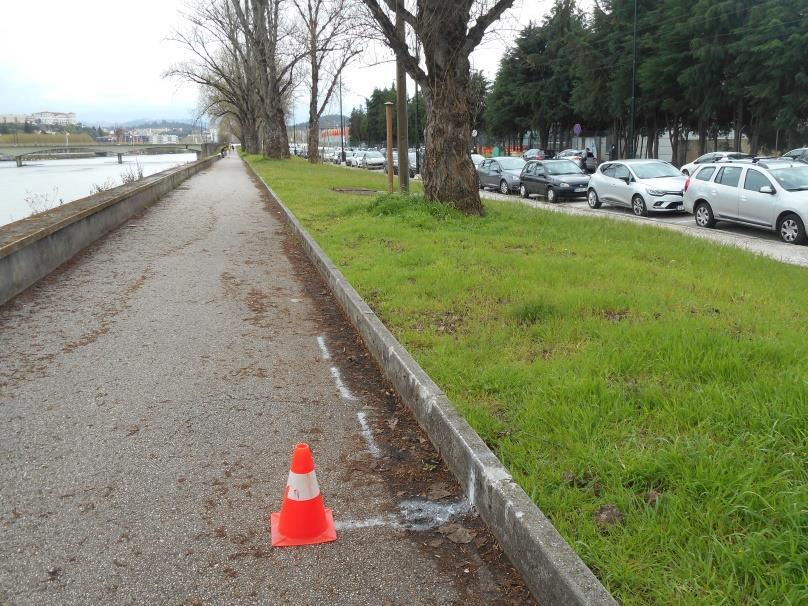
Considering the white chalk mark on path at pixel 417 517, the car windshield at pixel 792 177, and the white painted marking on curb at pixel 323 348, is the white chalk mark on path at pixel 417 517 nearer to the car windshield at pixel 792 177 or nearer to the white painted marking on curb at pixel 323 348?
the white painted marking on curb at pixel 323 348

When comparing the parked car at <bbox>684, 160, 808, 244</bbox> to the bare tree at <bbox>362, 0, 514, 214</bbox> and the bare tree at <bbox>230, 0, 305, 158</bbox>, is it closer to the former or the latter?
the bare tree at <bbox>362, 0, 514, 214</bbox>

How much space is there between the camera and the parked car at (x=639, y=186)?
1855 centimetres

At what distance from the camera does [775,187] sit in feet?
45.6

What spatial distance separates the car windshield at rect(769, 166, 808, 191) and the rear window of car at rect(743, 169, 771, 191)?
194 millimetres

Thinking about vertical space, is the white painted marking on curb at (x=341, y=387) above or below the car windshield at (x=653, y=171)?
below

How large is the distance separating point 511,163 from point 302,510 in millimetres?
26261

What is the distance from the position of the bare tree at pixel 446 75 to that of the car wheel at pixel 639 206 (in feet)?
23.6

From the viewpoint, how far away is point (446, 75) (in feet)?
42.9

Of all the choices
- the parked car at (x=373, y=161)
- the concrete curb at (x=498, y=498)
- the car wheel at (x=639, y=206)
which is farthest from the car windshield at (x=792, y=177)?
the parked car at (x=373, y=161)

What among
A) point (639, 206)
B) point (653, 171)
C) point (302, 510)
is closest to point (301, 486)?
point (302, 510)

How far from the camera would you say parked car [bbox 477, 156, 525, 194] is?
27.0 metres

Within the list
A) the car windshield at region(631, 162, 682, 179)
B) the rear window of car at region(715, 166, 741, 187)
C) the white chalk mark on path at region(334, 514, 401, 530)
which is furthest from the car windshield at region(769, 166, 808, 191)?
the white chalk mark on path at region(334, 514, 401, 530)

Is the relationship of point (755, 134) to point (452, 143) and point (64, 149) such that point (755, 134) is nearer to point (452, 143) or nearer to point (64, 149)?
point (452, 143)

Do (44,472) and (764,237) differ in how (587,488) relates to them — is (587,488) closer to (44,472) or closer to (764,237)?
(44,472)
